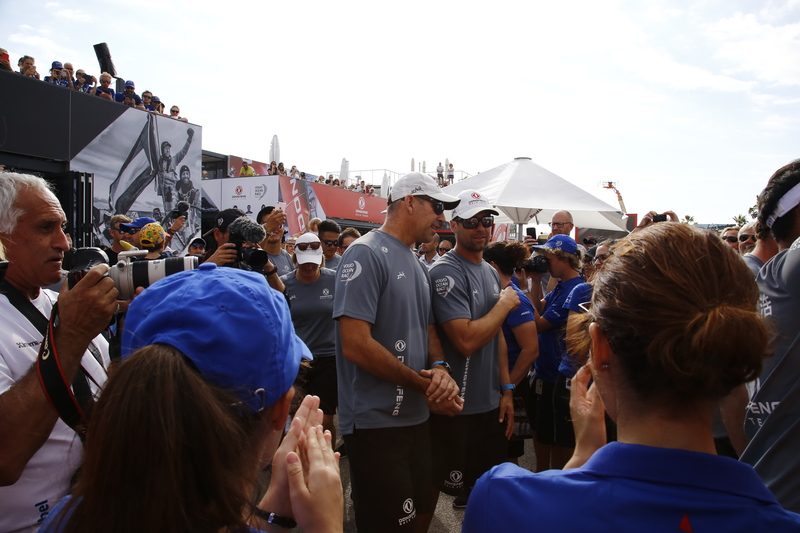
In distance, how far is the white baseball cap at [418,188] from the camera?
2911 millimetres

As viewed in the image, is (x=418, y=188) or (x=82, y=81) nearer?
(x=418, y=188)

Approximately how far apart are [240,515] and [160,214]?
11487mm

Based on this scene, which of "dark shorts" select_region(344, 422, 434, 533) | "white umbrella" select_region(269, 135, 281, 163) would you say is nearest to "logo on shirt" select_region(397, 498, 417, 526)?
"dark shorts" select_region(344, 422, 434, 533)

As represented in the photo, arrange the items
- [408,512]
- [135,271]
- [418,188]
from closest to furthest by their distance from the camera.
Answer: [135,271]
[408,512]
[418,188]

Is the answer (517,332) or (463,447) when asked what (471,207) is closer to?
(517,332)

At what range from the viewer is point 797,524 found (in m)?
0.83

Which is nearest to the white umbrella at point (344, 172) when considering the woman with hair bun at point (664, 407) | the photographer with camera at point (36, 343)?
the photographer with camera at point (36, 343)

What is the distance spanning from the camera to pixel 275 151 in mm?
24109

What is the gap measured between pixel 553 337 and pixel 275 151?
72.8 ft

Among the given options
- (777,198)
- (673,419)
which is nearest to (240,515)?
(673,419)

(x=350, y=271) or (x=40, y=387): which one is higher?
(x=350, y=271)

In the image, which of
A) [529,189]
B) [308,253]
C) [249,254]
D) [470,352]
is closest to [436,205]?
[470,352]

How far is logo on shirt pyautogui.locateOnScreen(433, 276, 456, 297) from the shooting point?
120 inches

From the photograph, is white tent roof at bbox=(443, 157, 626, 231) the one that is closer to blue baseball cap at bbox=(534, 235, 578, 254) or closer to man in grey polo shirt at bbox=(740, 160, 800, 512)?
blue baseball cap at bbox=(534, 235, 578, 254)
